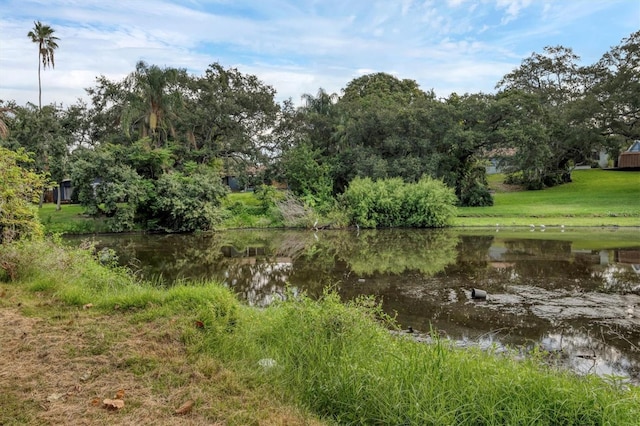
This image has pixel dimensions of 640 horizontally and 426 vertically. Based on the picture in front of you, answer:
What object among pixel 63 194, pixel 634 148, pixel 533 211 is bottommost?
pixel 533 211

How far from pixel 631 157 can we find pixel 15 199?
44453mm

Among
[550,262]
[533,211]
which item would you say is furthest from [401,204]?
[550,262]

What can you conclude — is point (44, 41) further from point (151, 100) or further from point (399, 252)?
point (399, 252)

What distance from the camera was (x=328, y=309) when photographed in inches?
175

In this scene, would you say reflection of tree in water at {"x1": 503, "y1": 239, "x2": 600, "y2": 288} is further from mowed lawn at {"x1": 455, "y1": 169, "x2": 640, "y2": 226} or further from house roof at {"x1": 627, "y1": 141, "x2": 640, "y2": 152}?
house roof at {"x1": 627, "y1": 141, "x2": 640, "y2": 152}

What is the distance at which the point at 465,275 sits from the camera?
34.8ft

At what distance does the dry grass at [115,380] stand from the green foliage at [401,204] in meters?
18.8

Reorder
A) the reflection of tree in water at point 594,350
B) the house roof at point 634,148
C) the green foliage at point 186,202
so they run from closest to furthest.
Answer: the reflection of tree in water at point 594,350, the green foliage at point 186,202, the house roof at point 634,148

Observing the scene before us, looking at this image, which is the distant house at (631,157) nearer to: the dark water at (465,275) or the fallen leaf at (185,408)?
the dark water at (465,275)

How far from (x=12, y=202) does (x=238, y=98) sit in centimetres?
2145

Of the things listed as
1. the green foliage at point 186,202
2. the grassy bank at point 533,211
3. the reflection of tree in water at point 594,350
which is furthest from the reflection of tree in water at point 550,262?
the green foliage at point 186,202

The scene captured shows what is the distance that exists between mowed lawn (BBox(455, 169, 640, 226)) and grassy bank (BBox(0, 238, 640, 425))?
1949cm

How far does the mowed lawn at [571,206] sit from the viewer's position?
844 inches

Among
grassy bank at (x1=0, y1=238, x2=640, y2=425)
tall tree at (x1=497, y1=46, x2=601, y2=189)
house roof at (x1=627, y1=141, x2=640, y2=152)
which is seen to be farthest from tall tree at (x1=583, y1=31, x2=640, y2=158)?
grassy bank at (x1=0, y1=238, x2=640, y2=425)
